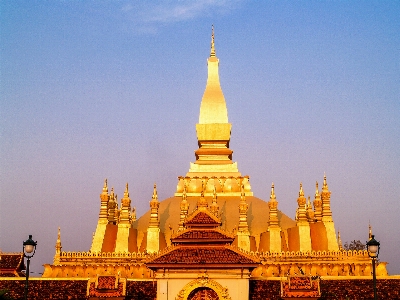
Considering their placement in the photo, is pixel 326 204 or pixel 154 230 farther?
pixel 326 204

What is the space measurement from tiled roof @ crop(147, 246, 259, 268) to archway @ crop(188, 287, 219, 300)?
2.96 feet

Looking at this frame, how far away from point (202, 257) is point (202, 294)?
130cm

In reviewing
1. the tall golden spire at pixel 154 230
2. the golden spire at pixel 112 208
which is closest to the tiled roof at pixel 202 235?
the tall golden spire at pixel 154 230

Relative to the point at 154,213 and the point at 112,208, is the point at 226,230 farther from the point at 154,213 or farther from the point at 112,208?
the point at 112,208

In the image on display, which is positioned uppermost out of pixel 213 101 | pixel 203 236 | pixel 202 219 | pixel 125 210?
pixel 213 101

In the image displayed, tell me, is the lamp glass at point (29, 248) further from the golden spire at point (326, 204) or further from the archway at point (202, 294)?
the golden spire at point (326, 204)

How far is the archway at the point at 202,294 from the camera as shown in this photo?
24.9 meters

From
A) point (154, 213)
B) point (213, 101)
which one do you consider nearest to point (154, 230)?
point (154, 213)

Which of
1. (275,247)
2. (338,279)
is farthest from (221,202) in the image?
(338,279)

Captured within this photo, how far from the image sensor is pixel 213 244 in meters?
25.6

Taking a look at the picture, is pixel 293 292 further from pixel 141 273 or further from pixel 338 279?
pixel 141 273

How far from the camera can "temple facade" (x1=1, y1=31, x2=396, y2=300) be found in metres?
24.9

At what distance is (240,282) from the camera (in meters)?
24.8

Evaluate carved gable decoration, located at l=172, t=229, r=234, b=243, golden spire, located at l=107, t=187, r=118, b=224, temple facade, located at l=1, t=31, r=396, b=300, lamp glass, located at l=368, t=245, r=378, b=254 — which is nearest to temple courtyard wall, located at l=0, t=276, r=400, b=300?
temple facade, located at l=1, t=31, r=396, b=300
